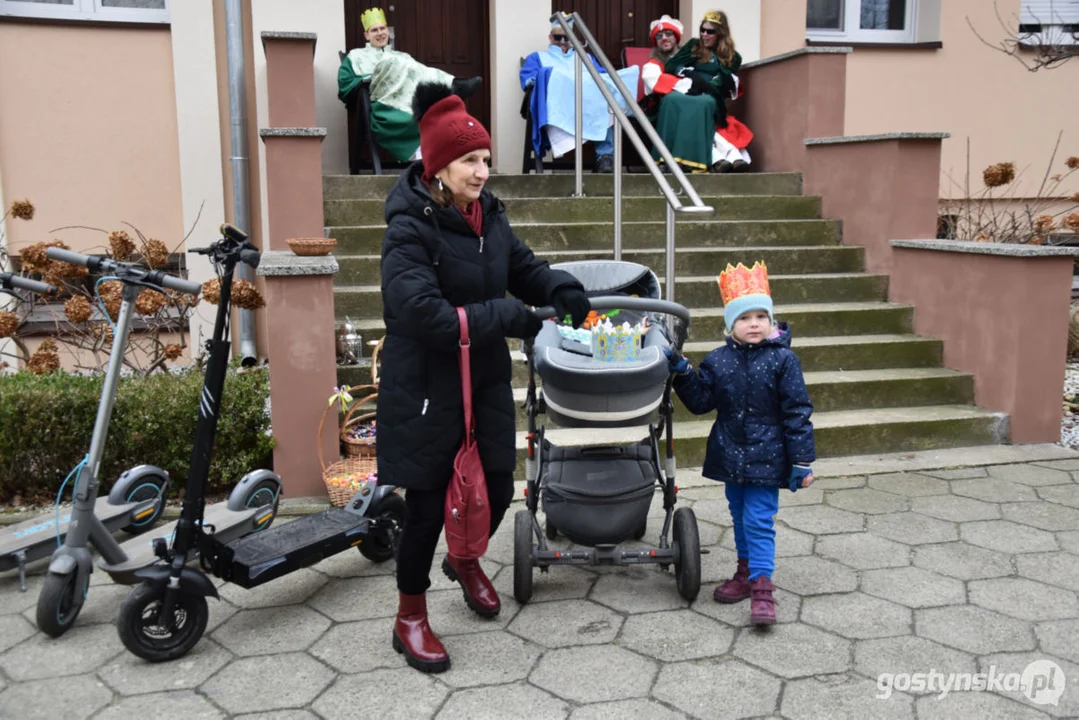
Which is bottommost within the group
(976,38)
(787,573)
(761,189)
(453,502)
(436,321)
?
(787,573)

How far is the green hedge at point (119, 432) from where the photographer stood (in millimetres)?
4574

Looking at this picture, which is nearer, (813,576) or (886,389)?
(813,576)

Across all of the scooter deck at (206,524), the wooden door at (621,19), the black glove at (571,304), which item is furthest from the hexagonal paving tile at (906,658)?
the wooden door at (621,19)

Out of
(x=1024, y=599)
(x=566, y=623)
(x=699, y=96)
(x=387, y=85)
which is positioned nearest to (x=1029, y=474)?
(x=1024, y=599)

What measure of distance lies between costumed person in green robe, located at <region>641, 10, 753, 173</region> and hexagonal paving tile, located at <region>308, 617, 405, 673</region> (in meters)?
5.33

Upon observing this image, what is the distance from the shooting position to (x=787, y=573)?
3877 mm

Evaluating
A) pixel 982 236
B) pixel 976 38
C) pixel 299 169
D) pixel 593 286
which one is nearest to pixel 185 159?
pixel 299 169

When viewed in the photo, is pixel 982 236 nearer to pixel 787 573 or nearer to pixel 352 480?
pixel 787 573

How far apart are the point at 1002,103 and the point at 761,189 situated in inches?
135

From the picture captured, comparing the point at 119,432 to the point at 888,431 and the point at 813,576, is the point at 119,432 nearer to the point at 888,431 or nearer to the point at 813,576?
the point at 813,576

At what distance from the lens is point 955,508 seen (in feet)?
15.2

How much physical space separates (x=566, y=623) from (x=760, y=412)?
1026 millimetres

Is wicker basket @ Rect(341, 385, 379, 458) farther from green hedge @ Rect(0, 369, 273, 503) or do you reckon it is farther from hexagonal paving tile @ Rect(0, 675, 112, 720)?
hexagonal paving tile @ Rect(0, 675, 112, 720)

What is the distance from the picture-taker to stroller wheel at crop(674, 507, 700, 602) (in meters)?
3.52
